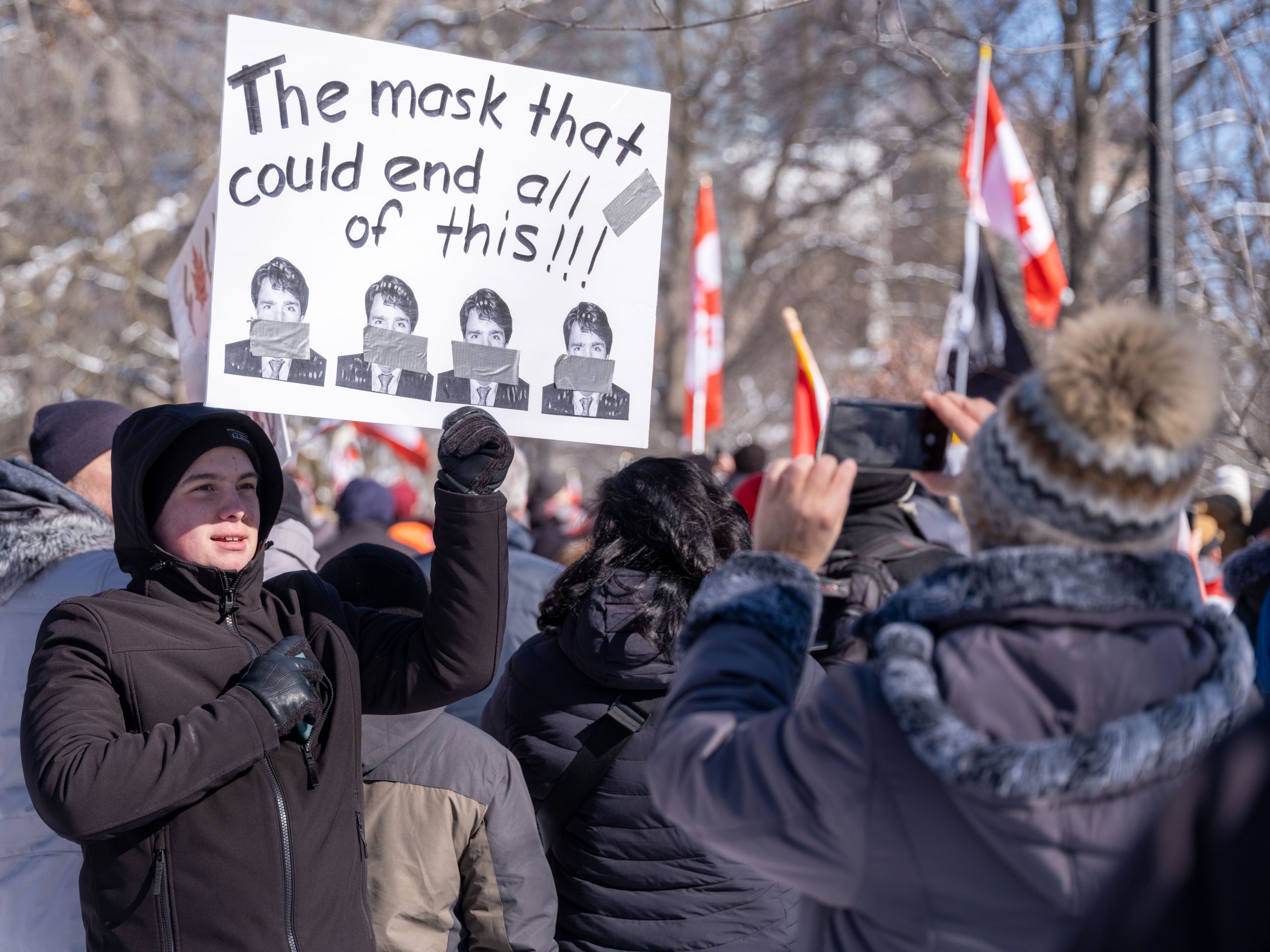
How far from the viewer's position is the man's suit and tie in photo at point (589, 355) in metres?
3.01

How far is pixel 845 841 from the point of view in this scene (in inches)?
59.4

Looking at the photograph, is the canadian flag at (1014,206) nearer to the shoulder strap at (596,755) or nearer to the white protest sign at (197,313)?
the white protest sign at (197,313)

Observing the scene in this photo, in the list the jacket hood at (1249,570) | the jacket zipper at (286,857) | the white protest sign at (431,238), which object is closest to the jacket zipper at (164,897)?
the jacket zipper at (286,857)

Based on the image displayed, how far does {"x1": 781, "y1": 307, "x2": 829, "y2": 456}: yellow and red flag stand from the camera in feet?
17.7

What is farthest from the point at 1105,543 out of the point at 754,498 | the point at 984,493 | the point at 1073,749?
the point at 754,498

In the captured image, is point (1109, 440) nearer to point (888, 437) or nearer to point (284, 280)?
point (888, 437)

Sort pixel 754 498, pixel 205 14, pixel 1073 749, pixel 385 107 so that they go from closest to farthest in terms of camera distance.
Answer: pixel 1073 749
pixel 385 107
pixel 754 498
pixel 205 14

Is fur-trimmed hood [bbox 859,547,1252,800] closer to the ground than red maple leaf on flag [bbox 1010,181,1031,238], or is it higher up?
closer to the ground

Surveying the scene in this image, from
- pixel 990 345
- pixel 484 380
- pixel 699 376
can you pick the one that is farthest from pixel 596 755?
pixel 699 376

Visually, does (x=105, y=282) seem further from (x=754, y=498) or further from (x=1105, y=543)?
(x=1105, y=543)

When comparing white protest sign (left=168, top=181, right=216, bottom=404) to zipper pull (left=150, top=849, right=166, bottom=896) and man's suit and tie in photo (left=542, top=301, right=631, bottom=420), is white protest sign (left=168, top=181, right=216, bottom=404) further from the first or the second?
zipper pull (left=150, top=849, right=166, bottom=896)

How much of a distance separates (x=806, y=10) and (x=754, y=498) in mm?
11909

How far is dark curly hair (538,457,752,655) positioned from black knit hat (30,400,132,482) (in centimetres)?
133

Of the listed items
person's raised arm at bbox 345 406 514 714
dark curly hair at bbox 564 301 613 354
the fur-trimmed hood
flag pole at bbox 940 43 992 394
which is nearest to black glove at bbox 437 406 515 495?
person's raised arm at bbox 345 406 514 714
